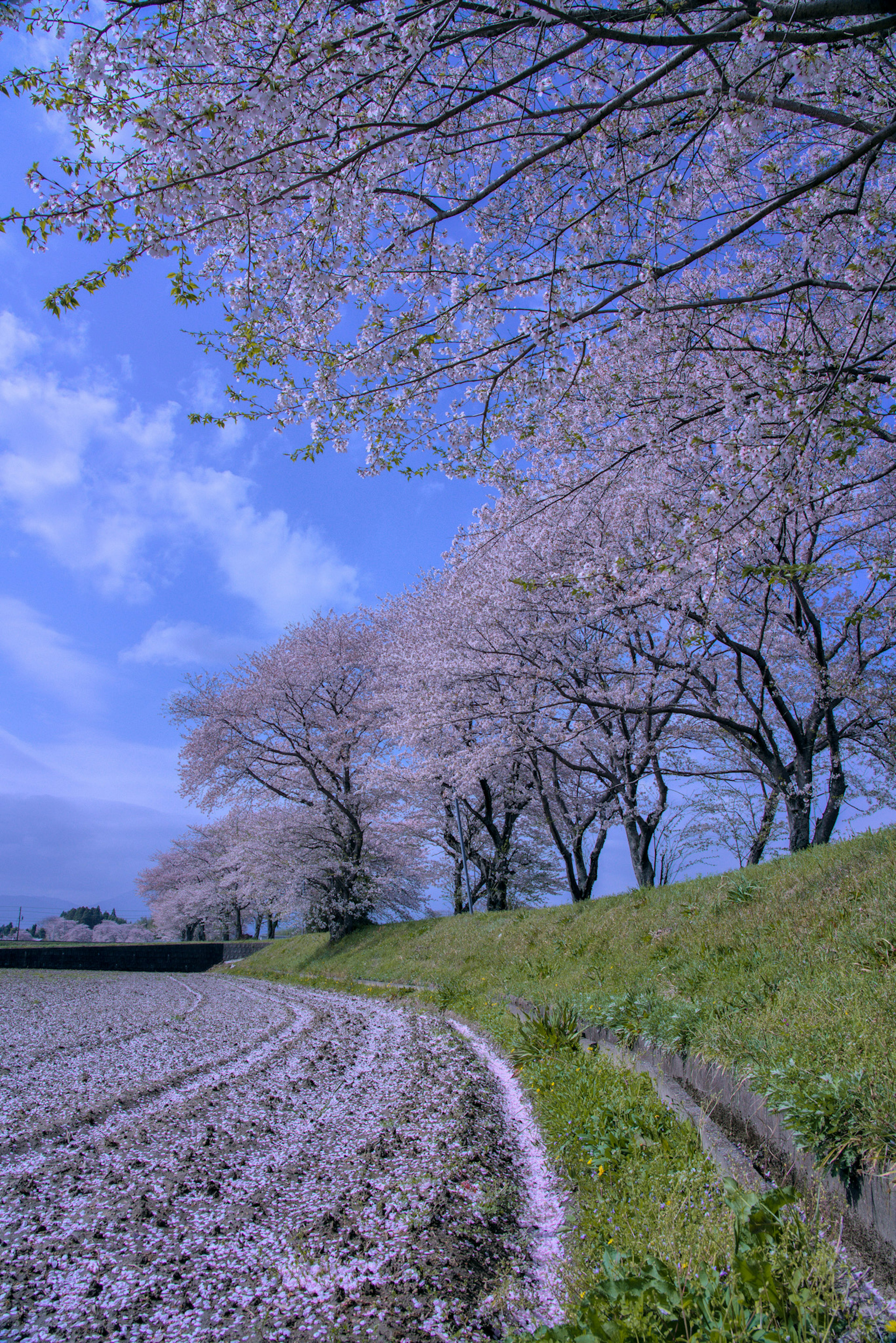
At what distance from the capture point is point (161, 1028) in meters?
8.30

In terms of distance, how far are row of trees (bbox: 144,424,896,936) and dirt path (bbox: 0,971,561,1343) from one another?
547 centimetres

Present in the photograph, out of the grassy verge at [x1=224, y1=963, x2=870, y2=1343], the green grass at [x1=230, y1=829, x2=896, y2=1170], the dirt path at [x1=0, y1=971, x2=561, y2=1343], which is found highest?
the green grass at [x1=230, y1=829, x2=896, y2=1170]

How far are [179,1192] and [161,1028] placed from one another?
5.96m

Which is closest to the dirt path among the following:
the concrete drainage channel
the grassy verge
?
the grassy verge

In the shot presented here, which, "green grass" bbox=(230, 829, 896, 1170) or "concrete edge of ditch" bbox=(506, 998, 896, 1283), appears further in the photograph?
"green grass" bbox=(230, 829, 896, 1170)

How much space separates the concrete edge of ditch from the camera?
242 centimetres

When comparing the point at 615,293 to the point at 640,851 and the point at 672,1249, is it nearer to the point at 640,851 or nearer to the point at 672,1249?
the point at 672,1249

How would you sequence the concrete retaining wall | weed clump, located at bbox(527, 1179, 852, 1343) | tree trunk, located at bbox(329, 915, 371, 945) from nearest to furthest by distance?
1. weed clump, located at bbox(527, 1179, 852, 1343)
2. tree trunk, located at bbox(329, 915, 371, 945)
3. the concrete retaining wall

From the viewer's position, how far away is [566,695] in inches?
504

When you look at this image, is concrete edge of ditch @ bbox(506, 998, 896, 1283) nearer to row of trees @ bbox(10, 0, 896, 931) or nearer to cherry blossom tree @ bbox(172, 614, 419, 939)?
row of trees @ bbox(10, 0, 896, 931)

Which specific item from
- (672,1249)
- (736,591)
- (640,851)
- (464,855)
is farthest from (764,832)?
(672,1249)

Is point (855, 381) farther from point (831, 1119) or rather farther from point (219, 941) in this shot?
point (219, 941)

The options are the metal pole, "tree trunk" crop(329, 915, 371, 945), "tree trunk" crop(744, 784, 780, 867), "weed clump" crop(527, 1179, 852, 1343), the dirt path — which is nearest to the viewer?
"weed clump" crop(527, 1179, 852, 1343)

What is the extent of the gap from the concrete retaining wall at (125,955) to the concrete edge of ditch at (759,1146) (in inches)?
1012
